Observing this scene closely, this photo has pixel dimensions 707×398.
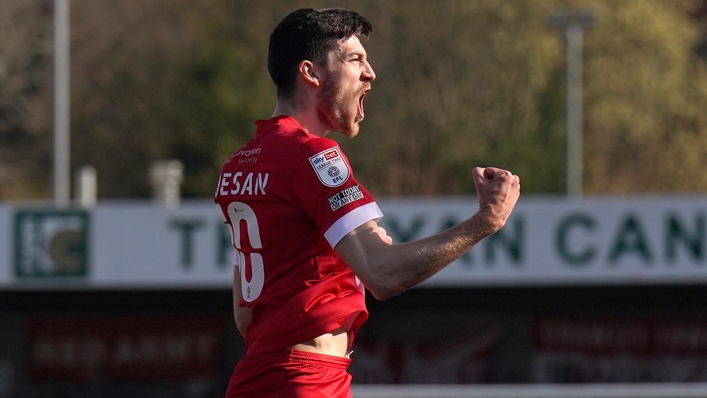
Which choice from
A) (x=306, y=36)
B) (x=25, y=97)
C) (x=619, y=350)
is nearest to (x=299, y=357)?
(x=306, y=36)

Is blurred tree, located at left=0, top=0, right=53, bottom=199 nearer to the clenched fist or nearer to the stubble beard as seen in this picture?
the stubble beard

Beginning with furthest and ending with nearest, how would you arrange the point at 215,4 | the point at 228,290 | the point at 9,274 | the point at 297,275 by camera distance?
the point at 215,4 → the point at 228,290 → the point at 9,274 → the point at 297,275

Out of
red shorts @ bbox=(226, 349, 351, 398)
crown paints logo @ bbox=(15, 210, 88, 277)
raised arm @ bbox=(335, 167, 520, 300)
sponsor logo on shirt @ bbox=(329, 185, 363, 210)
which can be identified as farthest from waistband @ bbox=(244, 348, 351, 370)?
crown paints logo @ bbox=(15, 210, 88, 277)

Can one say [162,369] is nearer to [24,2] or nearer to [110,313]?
[110,313]

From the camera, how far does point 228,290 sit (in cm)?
1234

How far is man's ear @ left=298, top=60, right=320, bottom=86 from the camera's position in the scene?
334cm

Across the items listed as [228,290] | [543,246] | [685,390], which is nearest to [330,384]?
[685,390]

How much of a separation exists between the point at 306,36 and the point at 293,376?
0.86 meters

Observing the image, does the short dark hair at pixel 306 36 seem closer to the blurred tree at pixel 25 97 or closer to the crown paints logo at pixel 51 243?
the crown paints logo at pixel 51 243

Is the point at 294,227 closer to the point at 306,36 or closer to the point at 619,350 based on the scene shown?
the point at 306,36

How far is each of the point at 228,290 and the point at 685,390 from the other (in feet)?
16.2

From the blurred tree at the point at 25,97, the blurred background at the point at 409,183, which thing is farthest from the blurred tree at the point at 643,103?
the blurred tree at the point at 25,97

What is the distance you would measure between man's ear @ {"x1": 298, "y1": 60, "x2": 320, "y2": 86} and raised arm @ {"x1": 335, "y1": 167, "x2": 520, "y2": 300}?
17.8 inches

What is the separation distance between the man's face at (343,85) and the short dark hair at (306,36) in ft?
0.09
